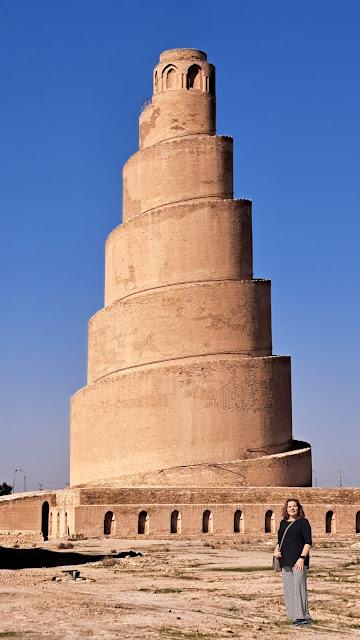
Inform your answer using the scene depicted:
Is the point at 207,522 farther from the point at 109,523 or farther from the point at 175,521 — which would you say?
the point at 109,523

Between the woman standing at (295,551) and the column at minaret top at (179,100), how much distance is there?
27.9 m

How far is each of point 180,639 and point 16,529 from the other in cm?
2301

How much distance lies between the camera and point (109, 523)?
28.7m

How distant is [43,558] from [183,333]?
14.3m

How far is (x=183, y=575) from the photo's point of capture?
16.4 m

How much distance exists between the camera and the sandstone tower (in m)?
32.2

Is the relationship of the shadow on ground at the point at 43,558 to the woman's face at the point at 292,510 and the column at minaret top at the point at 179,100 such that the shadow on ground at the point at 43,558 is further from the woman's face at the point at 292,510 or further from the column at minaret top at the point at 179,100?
the column at minaret top at the point at 179,100

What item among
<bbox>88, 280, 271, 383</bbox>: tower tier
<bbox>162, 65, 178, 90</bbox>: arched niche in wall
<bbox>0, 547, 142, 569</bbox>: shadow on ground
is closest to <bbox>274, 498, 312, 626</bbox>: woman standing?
<bbox>0, 547, 142, 569</bbox>: shadow on ground

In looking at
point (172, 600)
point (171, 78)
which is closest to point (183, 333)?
point (171, 78)

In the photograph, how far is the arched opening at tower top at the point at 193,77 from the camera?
37.3 m

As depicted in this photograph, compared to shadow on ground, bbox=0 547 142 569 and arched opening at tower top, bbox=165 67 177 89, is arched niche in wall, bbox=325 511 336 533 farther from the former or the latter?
arched opening at tower top, bbox=165 67 177 89

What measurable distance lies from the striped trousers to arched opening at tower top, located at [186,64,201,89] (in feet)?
97.2

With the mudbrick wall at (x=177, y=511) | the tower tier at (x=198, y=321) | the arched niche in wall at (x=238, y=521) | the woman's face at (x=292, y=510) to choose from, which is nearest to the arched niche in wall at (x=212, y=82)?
the tower tier at (x=198, y=321)

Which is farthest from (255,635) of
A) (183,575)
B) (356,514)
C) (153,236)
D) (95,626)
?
(153,236)
